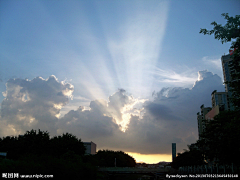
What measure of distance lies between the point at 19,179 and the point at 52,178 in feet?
25.9

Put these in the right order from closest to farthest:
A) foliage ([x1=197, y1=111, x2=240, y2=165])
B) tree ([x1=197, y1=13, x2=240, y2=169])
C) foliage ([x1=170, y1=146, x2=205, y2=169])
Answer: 1. tree ([x1=197, y1=13, x2=240, y2=169])
2. foliage ([x1=197, y1=111, x2=240, y2=165])
3. foliage ([x1=170, y1=146, x2=205, y2=169])

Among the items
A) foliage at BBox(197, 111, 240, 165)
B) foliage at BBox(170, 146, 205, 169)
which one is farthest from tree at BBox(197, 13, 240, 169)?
foliage at BBox(170, 146, 205, 169)

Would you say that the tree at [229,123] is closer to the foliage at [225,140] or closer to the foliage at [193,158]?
the foliage at [225,140]

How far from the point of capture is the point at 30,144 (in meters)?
78.0

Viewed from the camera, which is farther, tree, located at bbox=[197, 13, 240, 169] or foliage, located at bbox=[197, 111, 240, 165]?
foliage, located at bbox=[197, 111, 240, 165]

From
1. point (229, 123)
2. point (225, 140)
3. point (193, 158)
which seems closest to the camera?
point (229, 123)

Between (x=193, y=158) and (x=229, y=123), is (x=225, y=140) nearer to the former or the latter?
(x=229, y=123)

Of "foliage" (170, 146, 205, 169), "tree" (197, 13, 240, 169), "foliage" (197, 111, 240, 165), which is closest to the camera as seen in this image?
"tree" (197, 13, 240, 169)

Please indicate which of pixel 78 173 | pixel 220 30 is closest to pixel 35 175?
pixel 78 173

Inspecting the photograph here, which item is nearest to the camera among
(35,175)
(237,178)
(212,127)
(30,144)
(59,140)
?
(35,175)

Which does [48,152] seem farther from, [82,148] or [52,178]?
[52,178]

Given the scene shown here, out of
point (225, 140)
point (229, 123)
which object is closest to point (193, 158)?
point (225, 140)

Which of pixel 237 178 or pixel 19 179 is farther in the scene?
pixel 237 178

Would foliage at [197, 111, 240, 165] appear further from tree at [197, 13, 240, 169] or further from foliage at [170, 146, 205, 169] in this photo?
foliage at [170, 146, 205, 169]
